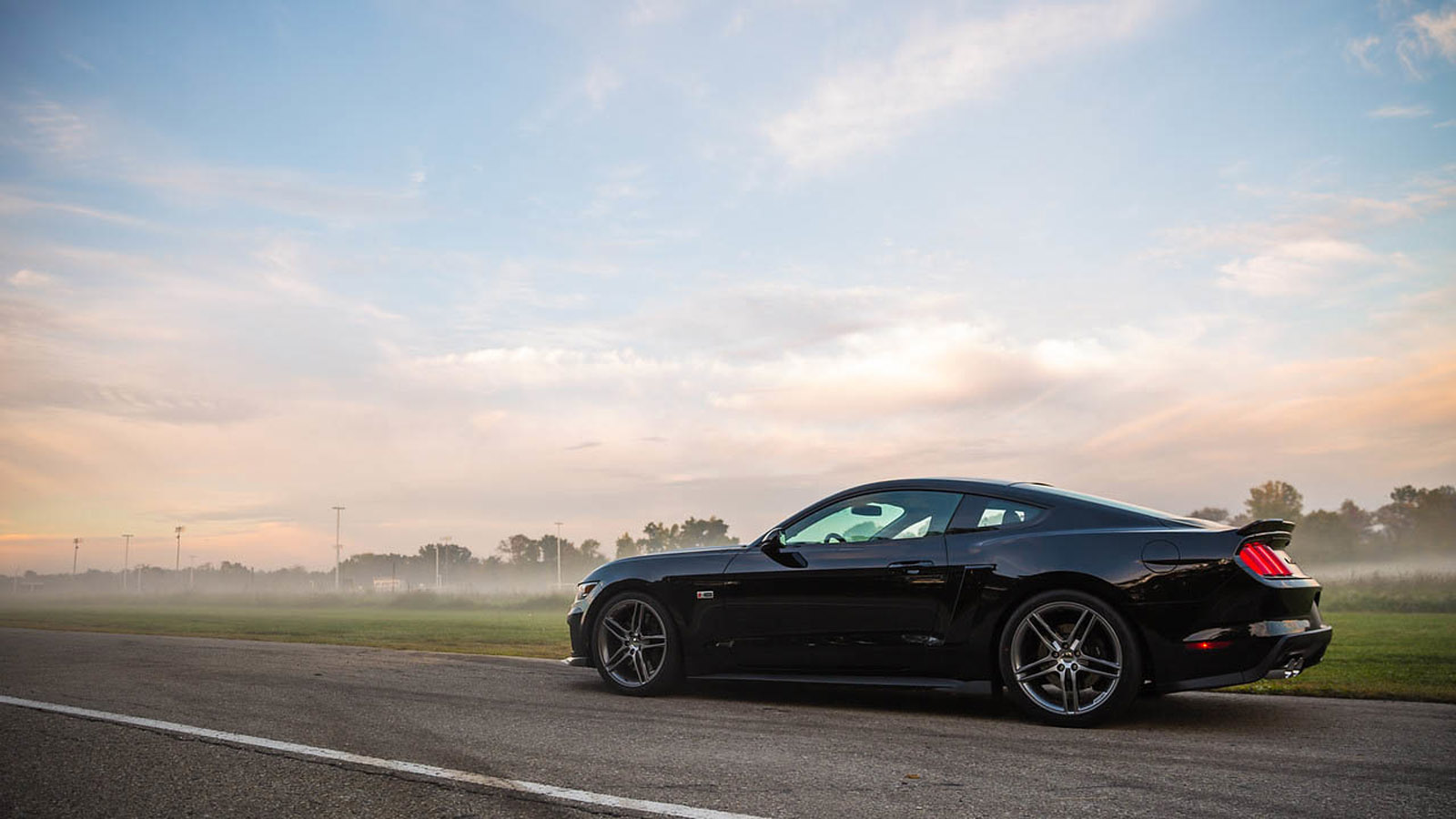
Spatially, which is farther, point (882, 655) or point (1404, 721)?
point (882, 655)

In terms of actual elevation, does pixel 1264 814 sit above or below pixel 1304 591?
below

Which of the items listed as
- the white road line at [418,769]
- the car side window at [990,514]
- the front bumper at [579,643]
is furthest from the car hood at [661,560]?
the white road line at [418,769]

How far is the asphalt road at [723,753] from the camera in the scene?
381 centimetres

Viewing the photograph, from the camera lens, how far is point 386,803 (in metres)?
3.80

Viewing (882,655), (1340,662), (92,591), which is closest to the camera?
(882,655)

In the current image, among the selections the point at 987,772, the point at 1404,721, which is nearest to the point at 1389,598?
the point at 1404,721

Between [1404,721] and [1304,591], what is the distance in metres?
0.94

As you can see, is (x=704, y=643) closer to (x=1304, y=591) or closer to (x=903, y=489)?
(x=903, y=489)

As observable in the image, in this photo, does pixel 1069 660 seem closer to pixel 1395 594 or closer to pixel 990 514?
pixel 990 514

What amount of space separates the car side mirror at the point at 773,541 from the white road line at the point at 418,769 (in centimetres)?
298

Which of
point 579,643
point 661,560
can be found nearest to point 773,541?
point 661,560

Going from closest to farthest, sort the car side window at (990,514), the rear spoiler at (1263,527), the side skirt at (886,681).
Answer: the rear spoiler at (1263,527) → the side skirt at (886,681) → the car side window at (990,514)

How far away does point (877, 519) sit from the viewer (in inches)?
Answer: 261

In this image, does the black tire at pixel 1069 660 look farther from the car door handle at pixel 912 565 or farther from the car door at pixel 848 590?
the car door handle at pixel 912 565
